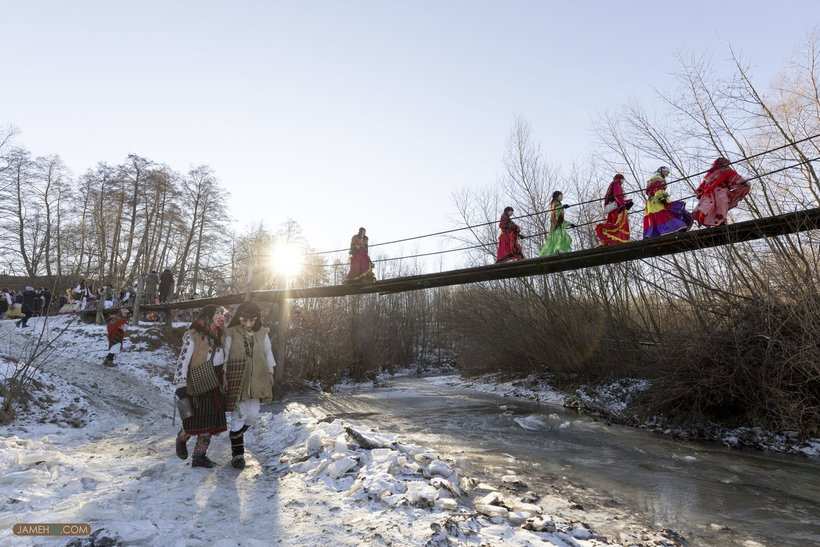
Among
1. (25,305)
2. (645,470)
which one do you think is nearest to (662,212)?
(645,470)


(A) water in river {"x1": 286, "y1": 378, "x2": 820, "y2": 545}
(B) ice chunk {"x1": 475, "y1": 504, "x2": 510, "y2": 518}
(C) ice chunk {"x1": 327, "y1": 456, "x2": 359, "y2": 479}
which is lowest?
(A) water in river {"x1": 286, "y1": 378, "x2": 820, "y2": 545}

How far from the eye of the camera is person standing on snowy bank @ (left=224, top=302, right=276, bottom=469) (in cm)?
543

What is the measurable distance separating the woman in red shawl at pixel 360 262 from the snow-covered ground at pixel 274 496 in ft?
19.0

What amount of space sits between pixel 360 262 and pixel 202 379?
7.56 m

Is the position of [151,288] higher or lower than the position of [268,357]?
higher

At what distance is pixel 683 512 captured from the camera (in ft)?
16.3

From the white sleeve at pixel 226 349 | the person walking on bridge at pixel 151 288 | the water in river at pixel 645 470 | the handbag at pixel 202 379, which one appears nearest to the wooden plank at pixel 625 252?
the water in river at pixel 645 470

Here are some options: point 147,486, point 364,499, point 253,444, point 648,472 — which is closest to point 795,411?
point 648,472

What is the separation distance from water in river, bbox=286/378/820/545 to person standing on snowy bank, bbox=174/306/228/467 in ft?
11.0

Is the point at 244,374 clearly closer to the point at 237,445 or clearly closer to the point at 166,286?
the point at 237,445

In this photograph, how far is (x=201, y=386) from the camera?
521 centimetres

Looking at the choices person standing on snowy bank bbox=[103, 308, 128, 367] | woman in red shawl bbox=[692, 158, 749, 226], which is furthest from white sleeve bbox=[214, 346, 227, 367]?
person standing on snowy bank bbox=[103, 308, 128, 367]

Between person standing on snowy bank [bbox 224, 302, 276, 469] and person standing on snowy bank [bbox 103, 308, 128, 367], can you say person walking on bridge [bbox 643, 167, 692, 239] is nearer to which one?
person standing on snowy bank [bbox 224, 302, 276, 469]

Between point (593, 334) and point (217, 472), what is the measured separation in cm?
1617
